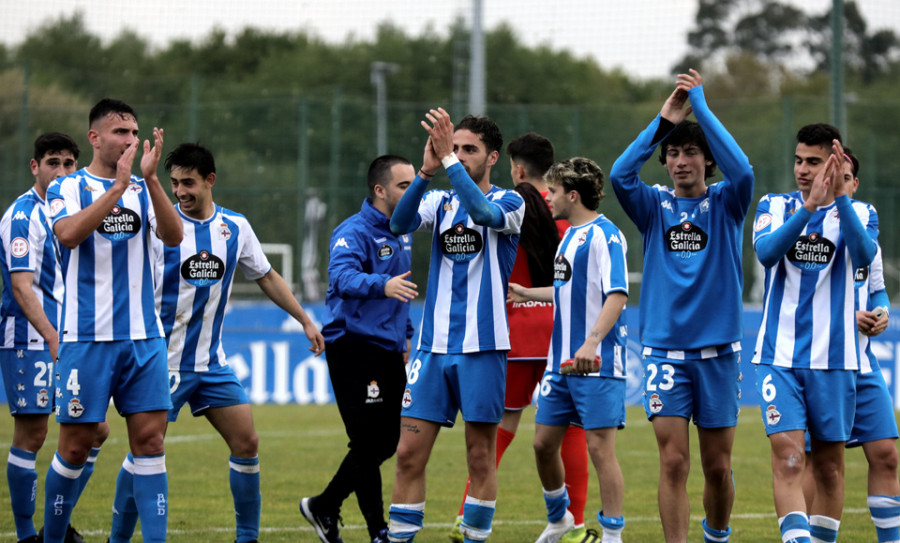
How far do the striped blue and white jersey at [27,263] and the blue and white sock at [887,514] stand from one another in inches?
194

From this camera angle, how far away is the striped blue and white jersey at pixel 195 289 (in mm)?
6719

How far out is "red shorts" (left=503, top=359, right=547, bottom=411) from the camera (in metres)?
7.71

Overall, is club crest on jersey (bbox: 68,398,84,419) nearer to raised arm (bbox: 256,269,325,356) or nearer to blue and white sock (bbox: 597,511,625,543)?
raised arm (bbox: 256,269,325,356)

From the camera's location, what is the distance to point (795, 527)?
19.1 feet

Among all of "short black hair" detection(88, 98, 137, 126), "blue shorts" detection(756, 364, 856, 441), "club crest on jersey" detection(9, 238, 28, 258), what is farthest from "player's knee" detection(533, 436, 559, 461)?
"club crest on jersey" detection(9, 238, 28, 258)

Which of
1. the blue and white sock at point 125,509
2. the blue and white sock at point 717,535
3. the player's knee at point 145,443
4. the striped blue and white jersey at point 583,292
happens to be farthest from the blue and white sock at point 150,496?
the blue and white sock at point 717,535

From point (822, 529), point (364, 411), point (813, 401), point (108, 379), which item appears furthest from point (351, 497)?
point (813, 401)

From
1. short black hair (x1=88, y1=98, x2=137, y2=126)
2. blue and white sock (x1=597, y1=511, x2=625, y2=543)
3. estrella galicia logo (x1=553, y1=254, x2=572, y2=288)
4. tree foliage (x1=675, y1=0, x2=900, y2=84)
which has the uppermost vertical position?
tree foliage (x1=675, y1=0, x2=900, y2=84)

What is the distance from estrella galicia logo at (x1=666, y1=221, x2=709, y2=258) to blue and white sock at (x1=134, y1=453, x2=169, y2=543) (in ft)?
9.71

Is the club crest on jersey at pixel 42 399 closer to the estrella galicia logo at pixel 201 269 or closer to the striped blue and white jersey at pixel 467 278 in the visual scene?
the estrella galicia logo at pixel 201 269

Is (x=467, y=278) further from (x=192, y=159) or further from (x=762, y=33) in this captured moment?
(x=762, y=33)

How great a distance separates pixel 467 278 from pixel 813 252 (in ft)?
6.07

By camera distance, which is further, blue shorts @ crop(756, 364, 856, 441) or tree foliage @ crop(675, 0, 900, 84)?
tree foliage @ crop(675, 0, 900, 84)

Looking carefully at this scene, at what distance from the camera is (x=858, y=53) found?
34750 millimetres
